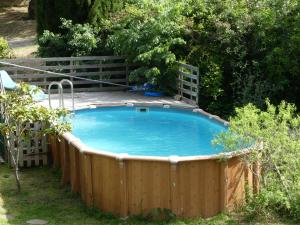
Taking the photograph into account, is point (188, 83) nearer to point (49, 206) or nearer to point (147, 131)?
point (147, 131)

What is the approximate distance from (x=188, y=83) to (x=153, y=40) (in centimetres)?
150

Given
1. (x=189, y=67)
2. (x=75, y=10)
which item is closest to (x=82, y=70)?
(x=75, y=10)

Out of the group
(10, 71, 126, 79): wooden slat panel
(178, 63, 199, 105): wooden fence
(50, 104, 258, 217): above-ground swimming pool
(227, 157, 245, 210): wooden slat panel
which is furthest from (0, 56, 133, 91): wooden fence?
(227, 157, 245, 210): wooden slat panel

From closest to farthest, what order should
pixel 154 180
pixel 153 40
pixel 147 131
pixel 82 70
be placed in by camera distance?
pixel 154 180, pixel 147 131, pixel 153 40, pixel 82 70

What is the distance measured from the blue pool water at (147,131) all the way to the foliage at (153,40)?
4.34 ft

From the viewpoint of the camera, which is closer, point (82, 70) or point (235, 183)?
point (235, 183)

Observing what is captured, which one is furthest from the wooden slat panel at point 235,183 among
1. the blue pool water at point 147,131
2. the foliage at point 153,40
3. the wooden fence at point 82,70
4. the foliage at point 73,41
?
the foliage at point 73,41

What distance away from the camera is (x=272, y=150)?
10.0m

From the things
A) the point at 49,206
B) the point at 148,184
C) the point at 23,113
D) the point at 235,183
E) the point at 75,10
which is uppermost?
the point at 75,10

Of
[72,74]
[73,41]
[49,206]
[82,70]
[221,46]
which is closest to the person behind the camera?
[49,206]

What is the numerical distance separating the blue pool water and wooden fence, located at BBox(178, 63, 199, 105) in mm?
712

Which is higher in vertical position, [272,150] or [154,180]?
[272,150]

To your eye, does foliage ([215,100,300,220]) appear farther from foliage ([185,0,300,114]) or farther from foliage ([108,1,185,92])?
foliage ([108,1,185,92])

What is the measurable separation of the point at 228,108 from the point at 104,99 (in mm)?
3497
